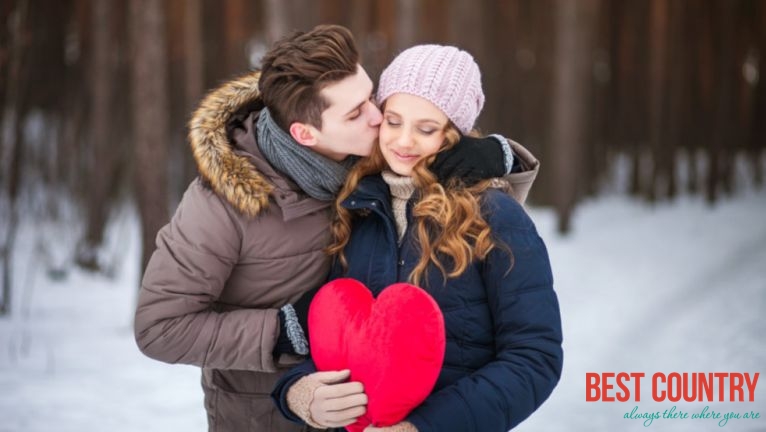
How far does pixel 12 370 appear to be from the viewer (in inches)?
204

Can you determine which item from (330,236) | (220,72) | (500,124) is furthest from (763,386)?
(220,72)

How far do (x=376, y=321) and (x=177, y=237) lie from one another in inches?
28.1

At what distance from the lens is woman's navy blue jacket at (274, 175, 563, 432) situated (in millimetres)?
1811

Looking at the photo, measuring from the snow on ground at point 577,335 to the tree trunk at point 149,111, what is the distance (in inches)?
46.1

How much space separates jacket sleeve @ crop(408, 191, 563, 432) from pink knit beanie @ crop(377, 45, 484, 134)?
418mm

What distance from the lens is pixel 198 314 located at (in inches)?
83.0

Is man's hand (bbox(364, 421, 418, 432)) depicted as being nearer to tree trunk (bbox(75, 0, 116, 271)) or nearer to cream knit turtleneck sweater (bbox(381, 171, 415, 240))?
cream knit turtleneck sweater (bbox(381, 171, 415, 240))

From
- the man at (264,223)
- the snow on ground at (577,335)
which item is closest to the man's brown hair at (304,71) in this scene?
the man at (264,223)

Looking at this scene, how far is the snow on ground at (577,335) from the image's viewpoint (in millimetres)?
4430

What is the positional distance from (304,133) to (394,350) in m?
0.79

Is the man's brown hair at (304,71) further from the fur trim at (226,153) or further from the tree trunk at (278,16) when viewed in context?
the tree trunk at (278,16)

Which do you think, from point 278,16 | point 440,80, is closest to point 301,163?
point 440,80

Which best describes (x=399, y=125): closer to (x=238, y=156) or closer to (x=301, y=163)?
(x=301, y=163)

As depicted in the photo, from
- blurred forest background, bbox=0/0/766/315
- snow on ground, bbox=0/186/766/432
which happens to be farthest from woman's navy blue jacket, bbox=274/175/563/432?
blurred forest background, bbox=0/0/766/315
